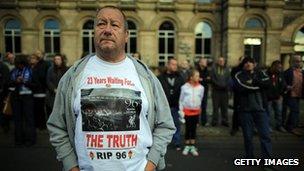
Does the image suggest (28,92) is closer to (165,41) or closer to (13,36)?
(165,41)

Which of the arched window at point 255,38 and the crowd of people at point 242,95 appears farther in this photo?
the arched window at point 255,38

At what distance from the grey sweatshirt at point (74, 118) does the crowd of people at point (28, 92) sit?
19.5 ft

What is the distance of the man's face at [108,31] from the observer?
2.41 meters

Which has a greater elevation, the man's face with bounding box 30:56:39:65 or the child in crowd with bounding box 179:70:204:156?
the man's face with bounding box 30:56:39:65

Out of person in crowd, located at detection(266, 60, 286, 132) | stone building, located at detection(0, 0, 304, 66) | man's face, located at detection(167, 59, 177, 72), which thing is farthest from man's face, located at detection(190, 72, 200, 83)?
stone building, located at detection(0, 0, 304, 66)

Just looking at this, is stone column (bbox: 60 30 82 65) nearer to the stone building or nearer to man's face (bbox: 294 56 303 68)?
the stone building

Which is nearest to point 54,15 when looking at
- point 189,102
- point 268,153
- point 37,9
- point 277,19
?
point 37,9

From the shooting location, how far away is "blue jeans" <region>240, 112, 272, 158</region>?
21.6ft

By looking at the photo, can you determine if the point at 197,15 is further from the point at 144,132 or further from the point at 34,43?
the point at 144,132

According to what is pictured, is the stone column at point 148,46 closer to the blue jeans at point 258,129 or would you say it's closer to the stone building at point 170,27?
the stone building at point 170,27

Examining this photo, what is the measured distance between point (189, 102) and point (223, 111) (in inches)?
112

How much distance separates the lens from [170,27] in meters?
28.1

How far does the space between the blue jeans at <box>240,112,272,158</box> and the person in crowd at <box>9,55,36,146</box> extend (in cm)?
475

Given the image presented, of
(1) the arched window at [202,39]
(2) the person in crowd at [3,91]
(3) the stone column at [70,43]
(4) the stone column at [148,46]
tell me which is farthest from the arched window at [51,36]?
(2) the person in crowd at [3,91]
